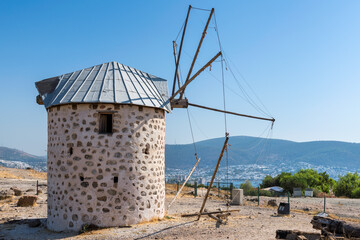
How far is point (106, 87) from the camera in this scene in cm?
1264

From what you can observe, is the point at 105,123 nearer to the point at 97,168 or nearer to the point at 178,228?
the point at 97,168

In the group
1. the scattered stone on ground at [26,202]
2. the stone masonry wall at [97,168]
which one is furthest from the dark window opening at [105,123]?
the scattered stone on ground at [26,202]

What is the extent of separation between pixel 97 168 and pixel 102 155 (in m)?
0.49

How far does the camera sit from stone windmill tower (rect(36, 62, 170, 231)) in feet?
38.6

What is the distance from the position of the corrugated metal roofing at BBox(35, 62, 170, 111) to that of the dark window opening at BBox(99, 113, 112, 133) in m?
0.71

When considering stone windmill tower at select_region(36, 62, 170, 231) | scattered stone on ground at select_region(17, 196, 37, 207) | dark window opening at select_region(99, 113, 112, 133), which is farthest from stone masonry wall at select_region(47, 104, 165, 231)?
scattered stone on ground at select_region(17, 196, 37, 207)

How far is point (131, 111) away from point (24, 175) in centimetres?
3155

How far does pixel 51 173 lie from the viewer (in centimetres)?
1266

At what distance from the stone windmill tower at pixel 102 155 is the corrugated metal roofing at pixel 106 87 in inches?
1.6

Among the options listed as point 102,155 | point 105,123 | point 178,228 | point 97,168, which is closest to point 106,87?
point 105,123

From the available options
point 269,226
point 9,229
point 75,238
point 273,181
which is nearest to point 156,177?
point 75,238

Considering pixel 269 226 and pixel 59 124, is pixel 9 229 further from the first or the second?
pixel 269 226

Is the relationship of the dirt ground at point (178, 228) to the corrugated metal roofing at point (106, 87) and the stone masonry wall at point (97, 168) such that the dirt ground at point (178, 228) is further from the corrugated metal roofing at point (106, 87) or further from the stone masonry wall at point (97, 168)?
the corrugated metal roofing at point (106, 87)

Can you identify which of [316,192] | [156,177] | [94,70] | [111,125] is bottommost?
[316,192]
